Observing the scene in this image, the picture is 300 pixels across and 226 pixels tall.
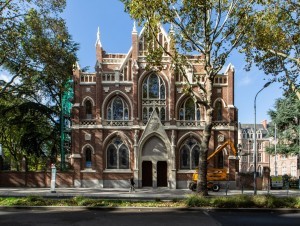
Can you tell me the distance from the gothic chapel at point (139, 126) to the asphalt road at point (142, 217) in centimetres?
2454

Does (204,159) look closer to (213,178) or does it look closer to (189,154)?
(213,178)

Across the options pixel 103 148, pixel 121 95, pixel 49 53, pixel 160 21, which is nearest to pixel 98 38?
pixel 121 95

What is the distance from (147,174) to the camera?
4266 cm

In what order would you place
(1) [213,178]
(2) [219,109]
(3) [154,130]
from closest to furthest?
(1) [213,178]
(3) [154,130]
(2) [219,109]

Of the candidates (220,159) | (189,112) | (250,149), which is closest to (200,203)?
(220,159)

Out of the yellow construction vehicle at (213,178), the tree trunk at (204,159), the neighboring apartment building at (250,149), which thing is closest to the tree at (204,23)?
the tree trunk at (204,159)

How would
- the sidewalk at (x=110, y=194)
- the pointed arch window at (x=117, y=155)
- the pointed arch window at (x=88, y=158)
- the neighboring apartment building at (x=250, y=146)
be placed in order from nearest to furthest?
the sidewalk at (x=110, y=194)
the pointed arch window at (x=88, y=158)
the pointed arch window at (x=117, y=155)
the neighboring apartment building at (x=250, y=146)

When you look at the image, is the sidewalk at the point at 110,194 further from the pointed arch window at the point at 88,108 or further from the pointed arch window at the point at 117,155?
the pointed arch window at the point at 88,108

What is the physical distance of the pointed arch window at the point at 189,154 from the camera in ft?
141

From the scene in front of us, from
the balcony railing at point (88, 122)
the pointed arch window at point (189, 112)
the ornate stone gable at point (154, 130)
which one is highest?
the pointed arch window at point (189, 112)

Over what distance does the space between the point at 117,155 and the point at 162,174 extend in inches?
190

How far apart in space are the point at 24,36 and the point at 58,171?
19.6m

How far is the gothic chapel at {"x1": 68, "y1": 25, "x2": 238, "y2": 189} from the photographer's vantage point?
138ft

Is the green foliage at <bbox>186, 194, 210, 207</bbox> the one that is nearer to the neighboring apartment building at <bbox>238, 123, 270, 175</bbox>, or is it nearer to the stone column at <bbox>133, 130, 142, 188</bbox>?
the stone column at <bbox>133, 130, 142, 188</bbox>
